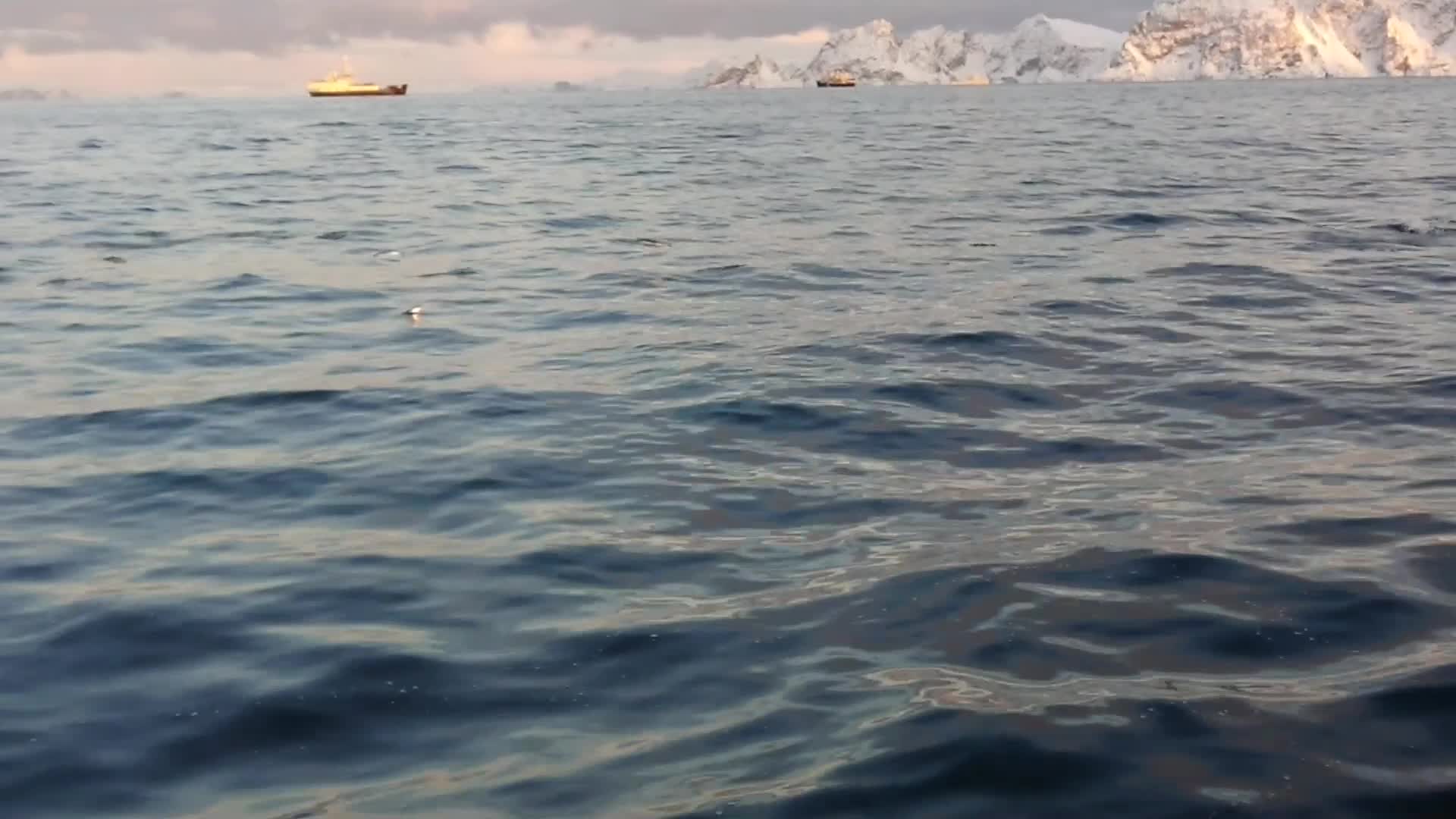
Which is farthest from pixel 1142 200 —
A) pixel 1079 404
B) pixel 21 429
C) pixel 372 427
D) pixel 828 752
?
pixel 828 752

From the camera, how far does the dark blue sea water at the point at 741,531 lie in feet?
14.5

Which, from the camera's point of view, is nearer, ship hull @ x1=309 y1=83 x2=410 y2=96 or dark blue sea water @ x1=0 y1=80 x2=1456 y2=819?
dark blue sea water @ x1=0 y1=80 x2=1456 y2=819

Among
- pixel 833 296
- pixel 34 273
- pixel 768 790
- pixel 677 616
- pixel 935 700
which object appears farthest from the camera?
pixel 34 273

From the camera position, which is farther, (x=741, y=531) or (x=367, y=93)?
(x=367, y=93)

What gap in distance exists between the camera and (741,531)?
263 inches

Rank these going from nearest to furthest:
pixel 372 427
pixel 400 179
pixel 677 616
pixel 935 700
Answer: pixel 935 700, pixel 677 616, pixel 372 427, pixel 400 179

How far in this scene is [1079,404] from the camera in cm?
890

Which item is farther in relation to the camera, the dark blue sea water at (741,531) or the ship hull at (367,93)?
the ship hull at (367,93)

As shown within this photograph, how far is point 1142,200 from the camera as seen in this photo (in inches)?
802

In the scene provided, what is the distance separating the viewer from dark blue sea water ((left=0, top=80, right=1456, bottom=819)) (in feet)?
14.5

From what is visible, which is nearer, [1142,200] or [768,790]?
[768,790]

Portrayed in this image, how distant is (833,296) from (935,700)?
8.58 m

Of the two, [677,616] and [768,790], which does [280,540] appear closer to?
[677,616]

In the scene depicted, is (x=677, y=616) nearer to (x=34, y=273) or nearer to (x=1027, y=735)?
(x=1027, y=735)
